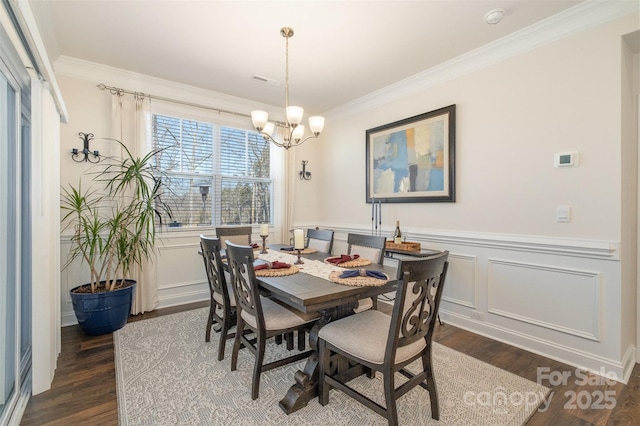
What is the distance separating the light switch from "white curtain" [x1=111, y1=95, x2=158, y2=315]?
13.2ft

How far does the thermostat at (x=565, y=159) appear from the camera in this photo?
2.35 metres

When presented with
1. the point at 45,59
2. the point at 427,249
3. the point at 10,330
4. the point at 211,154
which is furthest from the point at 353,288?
the point at 211,154

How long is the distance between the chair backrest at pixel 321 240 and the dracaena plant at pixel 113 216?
163 centimetres

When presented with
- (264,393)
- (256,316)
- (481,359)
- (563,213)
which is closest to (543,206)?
(563,213)

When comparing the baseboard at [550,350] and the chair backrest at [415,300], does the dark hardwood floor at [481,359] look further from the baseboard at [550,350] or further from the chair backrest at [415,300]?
the chair backrest at [415,300]

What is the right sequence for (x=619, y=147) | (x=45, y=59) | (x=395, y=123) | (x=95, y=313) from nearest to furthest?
1. (x=45, y=59)
2. (x=619, y=147)
3. (x=95, y=313)
4. (x=395, y=123)

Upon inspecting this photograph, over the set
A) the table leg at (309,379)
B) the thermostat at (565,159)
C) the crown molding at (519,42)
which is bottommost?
the table leg at (309,379)

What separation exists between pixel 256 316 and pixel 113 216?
7.93 ft

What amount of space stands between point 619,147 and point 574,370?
1669mm

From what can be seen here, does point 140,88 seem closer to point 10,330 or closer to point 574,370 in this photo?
point 10,330

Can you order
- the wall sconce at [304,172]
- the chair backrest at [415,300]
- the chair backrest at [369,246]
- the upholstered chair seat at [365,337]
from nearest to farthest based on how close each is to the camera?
the chair backrest at [415,300] < the upholstered chair seat at [365,337] < the chair backrest at [369,246] < the wall sconce at [304,172]

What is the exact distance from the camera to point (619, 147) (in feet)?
7.07

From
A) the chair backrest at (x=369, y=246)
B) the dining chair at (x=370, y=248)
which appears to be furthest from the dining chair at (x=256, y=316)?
the chair backrest at (x=369, y=246)

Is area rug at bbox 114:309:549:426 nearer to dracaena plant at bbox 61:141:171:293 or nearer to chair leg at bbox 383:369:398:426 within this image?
chair leg at bbox 383:369:398:426
